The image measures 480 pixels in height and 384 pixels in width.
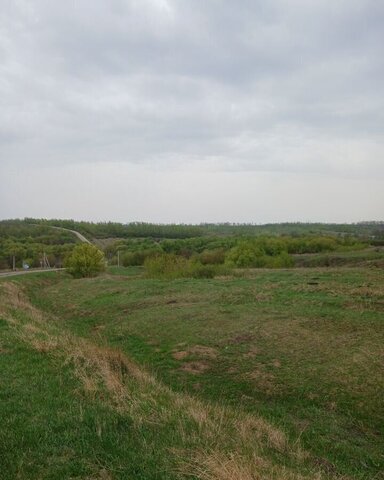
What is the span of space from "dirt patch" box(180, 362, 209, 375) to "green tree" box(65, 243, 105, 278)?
48.0 meters

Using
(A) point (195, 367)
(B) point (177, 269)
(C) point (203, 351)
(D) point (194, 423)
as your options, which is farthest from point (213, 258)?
(D) point (194, 423)

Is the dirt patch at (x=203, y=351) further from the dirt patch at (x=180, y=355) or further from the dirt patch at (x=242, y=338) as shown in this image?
the dirt patch at (x=242, y=338)

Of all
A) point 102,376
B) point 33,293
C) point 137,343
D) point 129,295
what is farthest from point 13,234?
point 102,376

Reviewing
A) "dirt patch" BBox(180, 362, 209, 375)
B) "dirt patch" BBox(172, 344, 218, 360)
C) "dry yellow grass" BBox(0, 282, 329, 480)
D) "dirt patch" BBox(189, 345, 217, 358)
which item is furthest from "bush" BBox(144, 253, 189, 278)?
"dry yellow grass" BBox(0, 282, 329, 480)

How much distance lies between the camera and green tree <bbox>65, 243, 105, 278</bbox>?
6016cm

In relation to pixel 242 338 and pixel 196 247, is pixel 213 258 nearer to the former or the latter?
pixel 196 247

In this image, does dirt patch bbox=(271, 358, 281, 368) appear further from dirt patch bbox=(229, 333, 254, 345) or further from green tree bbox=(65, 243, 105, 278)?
green tree bbox=(65, 243, 105, 278)

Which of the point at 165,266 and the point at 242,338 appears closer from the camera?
the point at 242,338

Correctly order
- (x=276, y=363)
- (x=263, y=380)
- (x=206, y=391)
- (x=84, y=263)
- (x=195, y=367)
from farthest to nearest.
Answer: (x=84, y=263)
(x=195, y=367)
(x=276, y=363)
(x=263, y=380)
(x=206, y=391)

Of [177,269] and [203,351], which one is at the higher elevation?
[177,269]

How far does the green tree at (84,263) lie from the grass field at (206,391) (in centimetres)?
3726

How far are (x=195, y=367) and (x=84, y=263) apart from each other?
1911 inches

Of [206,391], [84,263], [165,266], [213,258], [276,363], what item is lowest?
[213,258]

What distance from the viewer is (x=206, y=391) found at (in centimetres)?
1202
